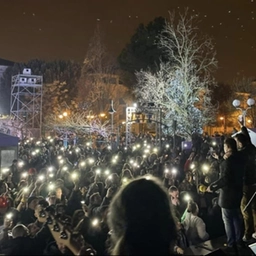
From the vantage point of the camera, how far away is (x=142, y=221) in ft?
7.21

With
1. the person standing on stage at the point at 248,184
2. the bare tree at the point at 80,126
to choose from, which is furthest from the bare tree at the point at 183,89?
the person standing on stage at the point at 248,184

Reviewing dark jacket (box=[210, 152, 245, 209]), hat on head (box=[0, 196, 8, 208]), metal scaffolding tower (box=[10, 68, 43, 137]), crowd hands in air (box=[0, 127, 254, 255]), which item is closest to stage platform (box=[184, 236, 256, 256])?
crowd hands in air (box=[0, 127, 254, 255])

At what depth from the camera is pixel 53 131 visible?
32375mm

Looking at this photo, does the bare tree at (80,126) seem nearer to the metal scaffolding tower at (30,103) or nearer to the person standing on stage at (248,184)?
the metal scaffolding tower at (30,103)

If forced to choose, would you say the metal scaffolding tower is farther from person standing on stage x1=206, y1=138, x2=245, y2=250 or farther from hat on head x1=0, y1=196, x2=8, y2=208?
person standing on stage x1=206, y1=138, x2=245, y2=250

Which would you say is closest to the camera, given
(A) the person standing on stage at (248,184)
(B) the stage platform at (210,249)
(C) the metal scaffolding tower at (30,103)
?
(B) the stage platform at (210,249)

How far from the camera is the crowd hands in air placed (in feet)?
7.29

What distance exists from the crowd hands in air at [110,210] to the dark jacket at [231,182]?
0.22 metres

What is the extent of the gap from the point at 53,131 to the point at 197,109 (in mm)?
13189

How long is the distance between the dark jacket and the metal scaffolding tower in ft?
91.8

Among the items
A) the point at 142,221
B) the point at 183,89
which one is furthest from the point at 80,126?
the point at 142,221

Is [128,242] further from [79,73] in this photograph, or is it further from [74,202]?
[79,73]

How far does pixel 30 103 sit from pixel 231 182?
106 ft

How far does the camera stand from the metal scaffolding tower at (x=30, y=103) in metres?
32.2
